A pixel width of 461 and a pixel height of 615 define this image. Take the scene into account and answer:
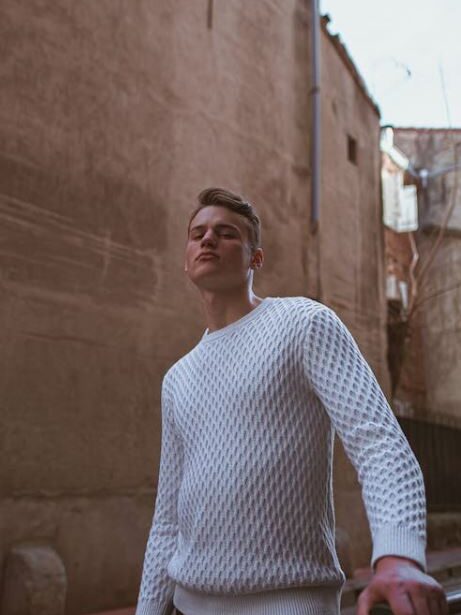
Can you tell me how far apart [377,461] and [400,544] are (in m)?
0.15

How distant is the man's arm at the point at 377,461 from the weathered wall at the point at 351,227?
6.21 meters

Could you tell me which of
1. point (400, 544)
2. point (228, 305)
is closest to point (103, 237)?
point (228, 305)

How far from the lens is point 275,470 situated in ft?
4.10

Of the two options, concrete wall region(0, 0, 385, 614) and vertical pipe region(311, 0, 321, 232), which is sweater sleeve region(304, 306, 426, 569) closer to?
concrete wall region(0, 0, 385, 614)

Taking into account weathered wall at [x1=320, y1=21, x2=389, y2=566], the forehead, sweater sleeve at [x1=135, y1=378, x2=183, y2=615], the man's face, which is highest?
weathered wall at [x1=320, y1=21, x2=389, y2=566]

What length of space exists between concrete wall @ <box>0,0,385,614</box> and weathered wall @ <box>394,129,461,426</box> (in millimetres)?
8793

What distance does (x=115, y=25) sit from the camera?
5594mm

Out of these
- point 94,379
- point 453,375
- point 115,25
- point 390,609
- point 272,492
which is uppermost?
point 115,25

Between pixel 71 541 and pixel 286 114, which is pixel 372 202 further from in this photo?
pixel 71 541

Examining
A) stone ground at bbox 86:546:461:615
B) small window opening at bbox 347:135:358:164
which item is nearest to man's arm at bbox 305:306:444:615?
stone ground at bbox 86:546:461:615

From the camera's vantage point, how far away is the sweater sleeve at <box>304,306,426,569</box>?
1001 mm

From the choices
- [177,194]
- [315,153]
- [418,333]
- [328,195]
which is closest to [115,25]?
[177,194]

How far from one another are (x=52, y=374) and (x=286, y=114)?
4.59 m

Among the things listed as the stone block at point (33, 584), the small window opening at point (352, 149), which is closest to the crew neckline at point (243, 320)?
the stone block at point (33, 584)
